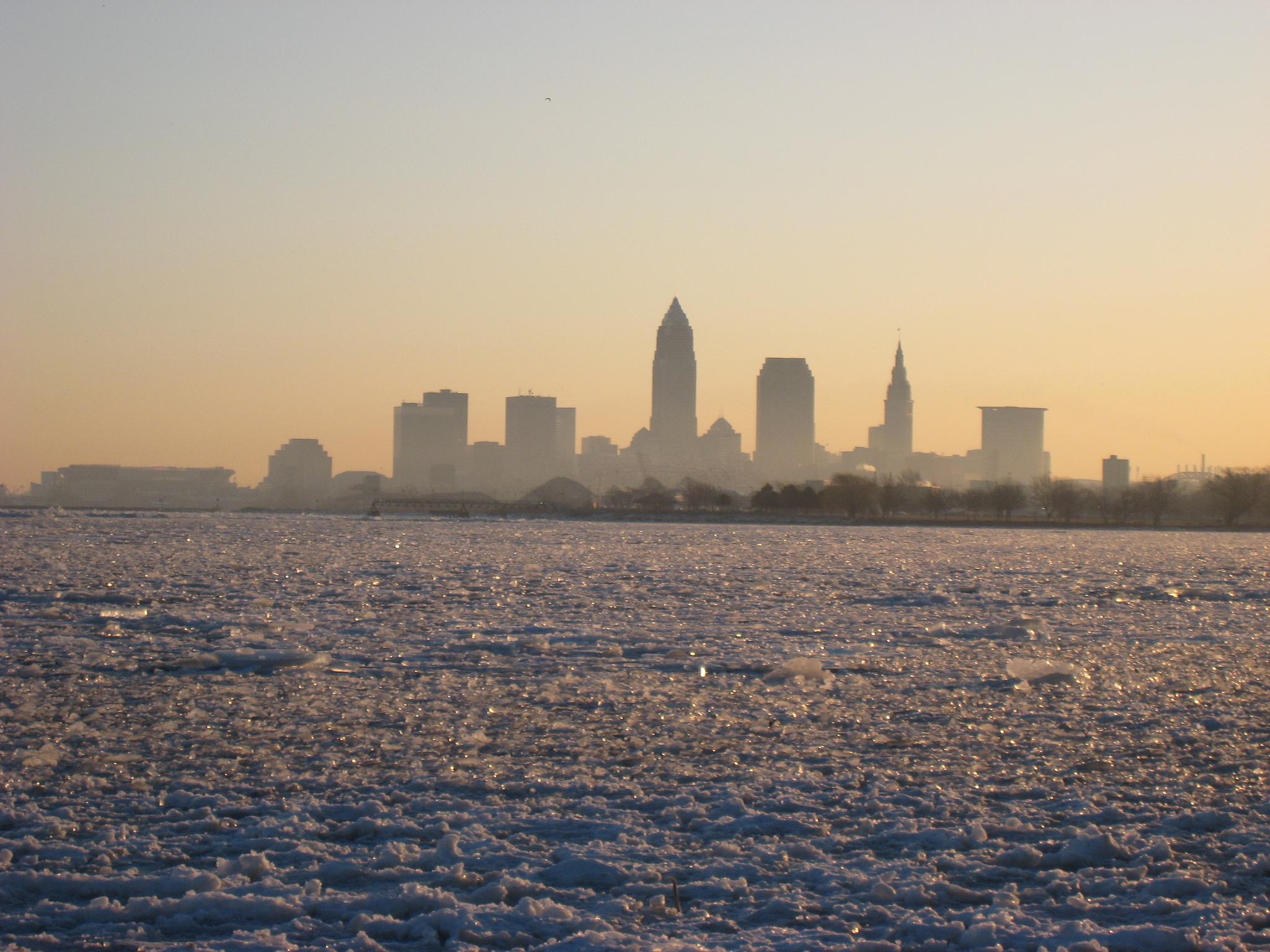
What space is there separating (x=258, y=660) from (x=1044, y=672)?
8.93m

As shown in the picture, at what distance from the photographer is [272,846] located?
7.10 metres

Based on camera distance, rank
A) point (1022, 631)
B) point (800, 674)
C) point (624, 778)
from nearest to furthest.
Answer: point (624, 778) → point (800, 674) → point (1022, 631)

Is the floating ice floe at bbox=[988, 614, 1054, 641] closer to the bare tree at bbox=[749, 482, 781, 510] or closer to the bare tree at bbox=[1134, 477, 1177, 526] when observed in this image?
the bare tree at bbox=[1134, 477, 1177, 526]

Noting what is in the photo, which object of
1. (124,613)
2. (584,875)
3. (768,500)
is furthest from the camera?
(768,500)

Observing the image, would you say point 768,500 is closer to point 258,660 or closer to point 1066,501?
point 1066,501

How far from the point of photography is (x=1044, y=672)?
526 inches

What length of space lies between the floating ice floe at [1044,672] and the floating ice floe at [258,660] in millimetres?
Answer: 7810

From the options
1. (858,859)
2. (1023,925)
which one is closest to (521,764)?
(858,859)

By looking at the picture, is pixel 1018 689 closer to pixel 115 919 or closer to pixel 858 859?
pixel 858 859

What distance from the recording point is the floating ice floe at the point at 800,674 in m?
12.9

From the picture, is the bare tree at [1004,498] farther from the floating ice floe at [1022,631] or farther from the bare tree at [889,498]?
the floating ice floe at [1022,631]

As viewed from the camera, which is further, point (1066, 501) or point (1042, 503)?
point (1042, 503)

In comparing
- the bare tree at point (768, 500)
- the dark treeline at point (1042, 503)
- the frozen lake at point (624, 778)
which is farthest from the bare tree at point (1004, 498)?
the frozen lake at point (624, 778)

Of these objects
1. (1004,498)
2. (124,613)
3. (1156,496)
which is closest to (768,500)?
(1004,498)
